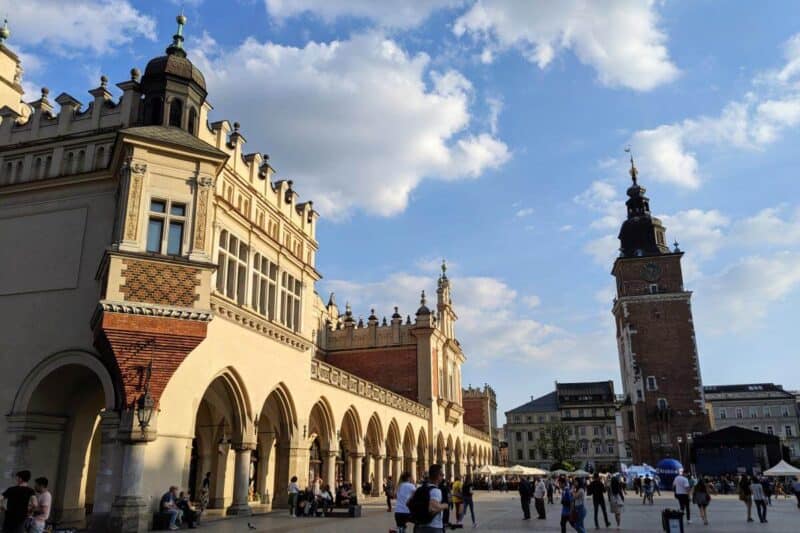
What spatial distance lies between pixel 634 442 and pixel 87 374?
65.7 m

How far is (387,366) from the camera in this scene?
1816 inches

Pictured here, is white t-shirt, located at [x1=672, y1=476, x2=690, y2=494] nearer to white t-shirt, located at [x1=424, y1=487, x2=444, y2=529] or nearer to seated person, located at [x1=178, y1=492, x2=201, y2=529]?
seated person, located at [x1=178, y1=492, x2=201, y2=529]

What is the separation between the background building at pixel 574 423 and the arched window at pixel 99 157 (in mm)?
97791

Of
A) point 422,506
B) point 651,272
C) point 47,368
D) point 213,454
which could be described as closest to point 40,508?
point 422,506

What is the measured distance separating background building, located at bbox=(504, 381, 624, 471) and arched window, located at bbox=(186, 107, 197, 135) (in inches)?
3808

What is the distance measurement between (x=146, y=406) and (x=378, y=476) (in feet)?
73.5

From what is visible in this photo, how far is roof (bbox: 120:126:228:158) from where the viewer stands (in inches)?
725

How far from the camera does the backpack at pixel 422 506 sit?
824cm

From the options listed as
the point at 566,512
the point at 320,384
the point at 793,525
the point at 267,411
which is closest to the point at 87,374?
the point at 267,411

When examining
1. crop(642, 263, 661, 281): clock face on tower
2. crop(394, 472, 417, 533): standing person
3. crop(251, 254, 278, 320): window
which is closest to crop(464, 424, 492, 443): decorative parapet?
crop(642, 263, 661, 281): clock face on tower

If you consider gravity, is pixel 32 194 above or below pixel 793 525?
above

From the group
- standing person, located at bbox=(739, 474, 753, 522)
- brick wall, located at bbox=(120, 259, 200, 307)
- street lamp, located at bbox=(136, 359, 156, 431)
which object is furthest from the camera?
standing person, located at bbox=(739, 474, 753, 522)

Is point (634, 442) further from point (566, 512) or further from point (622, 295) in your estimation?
point (566, 512)

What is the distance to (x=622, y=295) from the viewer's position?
247ft
